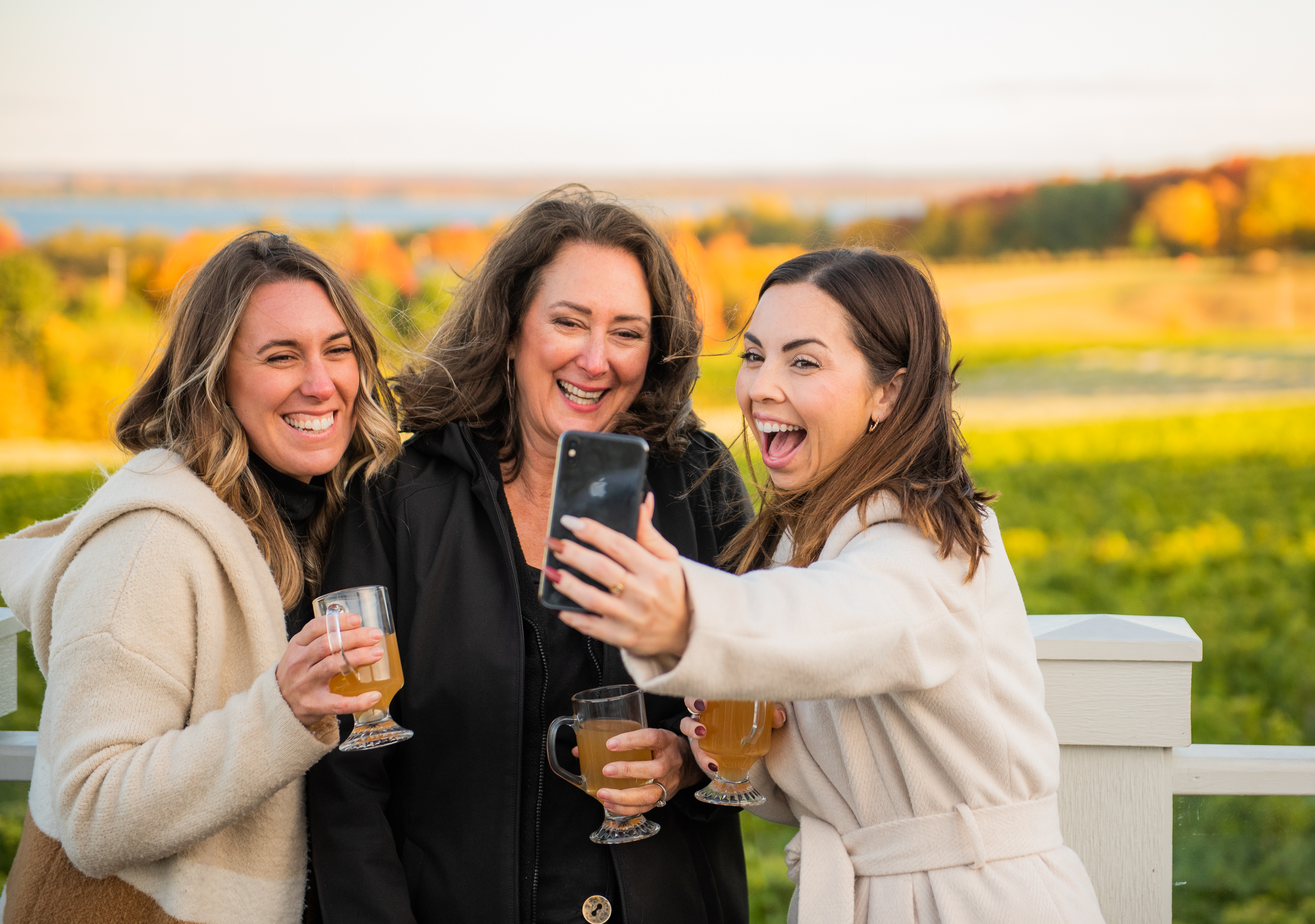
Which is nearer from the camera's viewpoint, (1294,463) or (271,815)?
(271,815)

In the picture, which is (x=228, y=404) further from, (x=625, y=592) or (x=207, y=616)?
(x=625, y=592)

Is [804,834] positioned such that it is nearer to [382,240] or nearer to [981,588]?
[981,588]

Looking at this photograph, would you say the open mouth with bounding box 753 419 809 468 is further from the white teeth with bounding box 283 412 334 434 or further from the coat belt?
the white teeth with bounding box 283 412 334 434

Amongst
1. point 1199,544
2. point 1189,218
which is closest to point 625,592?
point 1199,544

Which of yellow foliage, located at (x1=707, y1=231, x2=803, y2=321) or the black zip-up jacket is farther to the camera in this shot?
yellow foliage, located at (x1=707, y1=231, x2=803, y2=321)

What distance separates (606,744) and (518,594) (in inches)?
17.6

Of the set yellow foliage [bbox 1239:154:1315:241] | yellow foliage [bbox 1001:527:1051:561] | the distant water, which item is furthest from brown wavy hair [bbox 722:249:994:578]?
yellow foliage [bbox 1239:154:1315:241]

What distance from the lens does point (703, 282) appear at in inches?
175

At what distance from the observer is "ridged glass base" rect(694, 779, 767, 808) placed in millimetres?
2047

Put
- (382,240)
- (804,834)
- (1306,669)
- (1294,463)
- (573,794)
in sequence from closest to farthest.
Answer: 1. (804,834)
2. (573,794)
3. (1306,669)
4. (1294,463)
5. (382,240)

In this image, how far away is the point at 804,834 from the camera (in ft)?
6.58

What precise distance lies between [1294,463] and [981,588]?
946 centimetres

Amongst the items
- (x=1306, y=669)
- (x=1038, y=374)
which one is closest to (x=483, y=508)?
(x=1306, y=669)

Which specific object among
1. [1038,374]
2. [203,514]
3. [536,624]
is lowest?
[1038,374]
